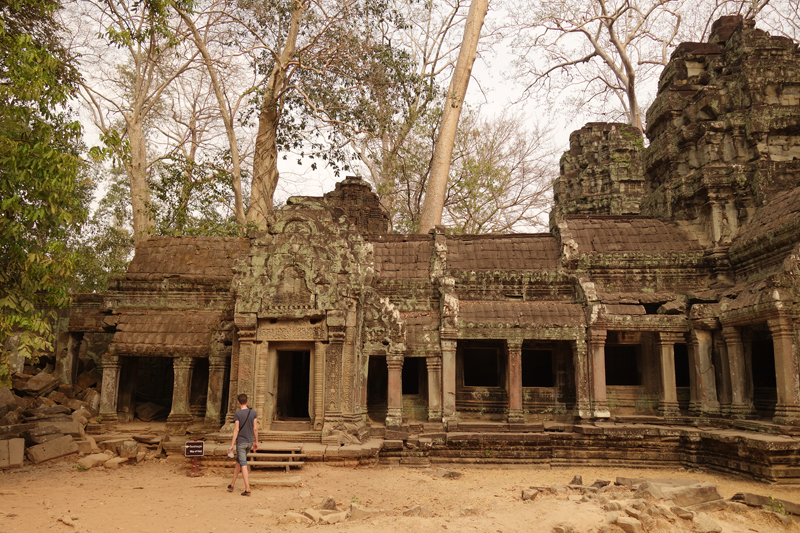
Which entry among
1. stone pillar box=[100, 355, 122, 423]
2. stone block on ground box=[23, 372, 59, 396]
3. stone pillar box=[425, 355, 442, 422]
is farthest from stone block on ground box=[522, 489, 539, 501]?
stone block on ground box=[23, 372, 59, 396]

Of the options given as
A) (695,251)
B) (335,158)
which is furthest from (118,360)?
(695,251)

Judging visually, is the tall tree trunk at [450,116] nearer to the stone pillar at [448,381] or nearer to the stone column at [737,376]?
the stone pillar at [448,381]

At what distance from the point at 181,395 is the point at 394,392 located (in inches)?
184

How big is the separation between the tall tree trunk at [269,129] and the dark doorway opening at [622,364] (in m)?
11.2

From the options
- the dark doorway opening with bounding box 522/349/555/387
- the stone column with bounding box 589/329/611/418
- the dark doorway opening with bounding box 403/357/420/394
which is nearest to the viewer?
the stone column with bounding box 589/329/611/418

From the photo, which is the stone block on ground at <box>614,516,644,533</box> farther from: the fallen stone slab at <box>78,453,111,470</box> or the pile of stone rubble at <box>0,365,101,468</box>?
the pile of stone rubble at <box>0,365,101,468</box>

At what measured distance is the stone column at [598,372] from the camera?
38.4 feet

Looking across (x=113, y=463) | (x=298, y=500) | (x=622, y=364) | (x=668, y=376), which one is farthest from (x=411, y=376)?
(x=113, y=463)

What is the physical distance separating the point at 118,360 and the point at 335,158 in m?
9.49

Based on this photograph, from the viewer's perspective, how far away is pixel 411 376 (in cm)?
1332

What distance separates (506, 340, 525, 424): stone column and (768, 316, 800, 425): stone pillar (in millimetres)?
4518

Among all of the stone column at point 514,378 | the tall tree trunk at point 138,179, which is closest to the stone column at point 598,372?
the stone column at point 514,378

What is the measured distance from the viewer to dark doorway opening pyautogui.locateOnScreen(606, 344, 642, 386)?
43.6 feet

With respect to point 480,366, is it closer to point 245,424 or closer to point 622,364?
point 622,364
